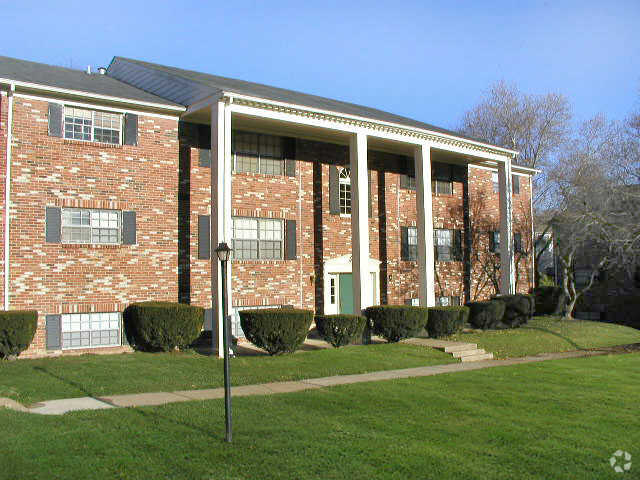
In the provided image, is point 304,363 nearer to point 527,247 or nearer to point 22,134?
point 22,134

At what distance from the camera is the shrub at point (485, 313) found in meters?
21.2

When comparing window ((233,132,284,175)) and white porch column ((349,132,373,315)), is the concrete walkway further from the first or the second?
window ((233,132,284,175))

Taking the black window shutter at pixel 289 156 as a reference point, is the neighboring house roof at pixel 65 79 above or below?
above

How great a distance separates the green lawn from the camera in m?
18.5

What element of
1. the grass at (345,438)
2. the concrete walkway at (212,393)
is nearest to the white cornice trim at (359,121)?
the concrete walkway at (212,393)

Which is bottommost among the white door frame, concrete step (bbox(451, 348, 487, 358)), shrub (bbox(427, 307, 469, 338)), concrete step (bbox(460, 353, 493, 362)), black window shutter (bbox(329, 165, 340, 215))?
concrete step (bbox(460, 353, 493, 362))

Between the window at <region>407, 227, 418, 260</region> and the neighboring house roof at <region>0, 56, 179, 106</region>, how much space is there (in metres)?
9.96

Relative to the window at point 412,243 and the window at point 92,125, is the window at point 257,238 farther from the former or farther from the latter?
the window at point 412,243

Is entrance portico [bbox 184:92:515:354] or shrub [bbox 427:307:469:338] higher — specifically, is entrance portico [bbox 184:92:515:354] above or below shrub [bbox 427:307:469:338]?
above

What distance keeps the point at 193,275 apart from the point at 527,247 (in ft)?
56.0

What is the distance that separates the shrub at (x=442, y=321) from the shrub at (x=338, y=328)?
313 cm

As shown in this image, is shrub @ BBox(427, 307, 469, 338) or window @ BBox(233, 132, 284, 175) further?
shrub @ BBox(427, 307, 469, 338)

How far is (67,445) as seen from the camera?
22.3 feet

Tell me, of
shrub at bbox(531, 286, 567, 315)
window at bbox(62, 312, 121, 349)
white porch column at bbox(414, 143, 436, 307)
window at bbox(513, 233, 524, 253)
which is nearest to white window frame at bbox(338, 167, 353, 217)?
white porch column at bbox(414, 143, 436, 307)
